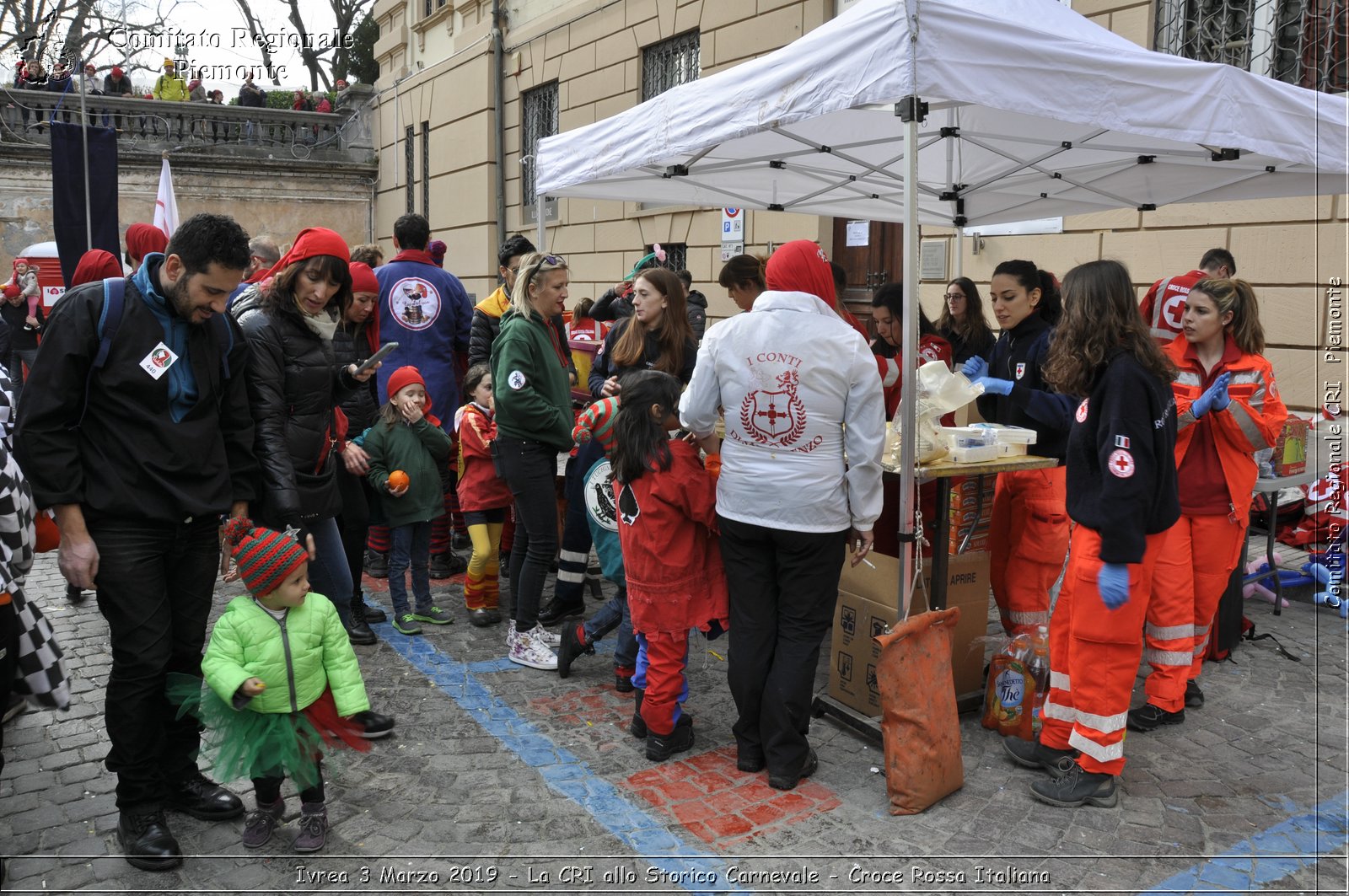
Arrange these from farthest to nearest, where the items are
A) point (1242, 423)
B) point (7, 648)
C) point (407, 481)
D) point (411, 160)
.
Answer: point (411, 160) → point (407, 481) → point (1242, 423) → point (7, 648)

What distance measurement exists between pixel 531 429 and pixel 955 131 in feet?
9.56

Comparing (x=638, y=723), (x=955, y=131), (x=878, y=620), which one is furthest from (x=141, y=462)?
(x=955, y=131)

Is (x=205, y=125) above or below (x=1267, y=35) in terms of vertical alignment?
above

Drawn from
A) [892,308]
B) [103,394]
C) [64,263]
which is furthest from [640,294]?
[64,263]

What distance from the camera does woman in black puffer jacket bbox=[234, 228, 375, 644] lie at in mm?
3727

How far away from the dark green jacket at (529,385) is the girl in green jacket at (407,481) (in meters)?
0.70

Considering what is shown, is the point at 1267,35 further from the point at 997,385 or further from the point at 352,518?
the point at 352,518

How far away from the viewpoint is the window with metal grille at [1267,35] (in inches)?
264

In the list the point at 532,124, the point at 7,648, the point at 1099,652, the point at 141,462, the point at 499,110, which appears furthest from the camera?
the point at 499,110

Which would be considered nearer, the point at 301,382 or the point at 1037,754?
the point at 1037,754

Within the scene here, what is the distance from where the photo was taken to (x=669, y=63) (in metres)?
12.5

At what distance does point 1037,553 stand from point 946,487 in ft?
2.34

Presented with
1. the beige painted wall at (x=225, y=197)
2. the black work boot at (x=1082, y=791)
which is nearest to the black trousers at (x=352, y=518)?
the black work boot at (x=1082, y=791)

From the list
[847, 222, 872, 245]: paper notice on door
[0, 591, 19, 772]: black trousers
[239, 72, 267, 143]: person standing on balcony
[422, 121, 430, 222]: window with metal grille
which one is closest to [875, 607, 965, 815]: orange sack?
[0, 591, 19, 772]: black trousers
